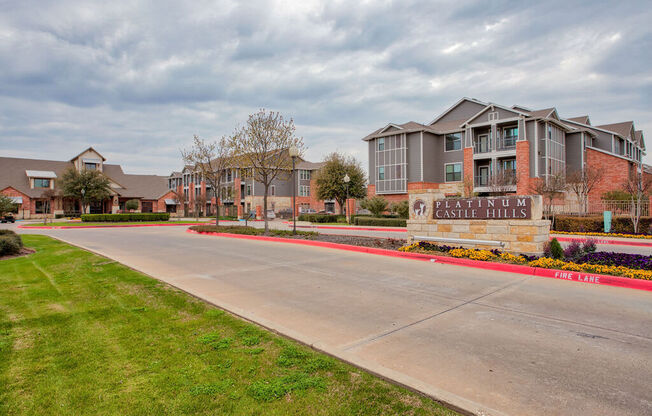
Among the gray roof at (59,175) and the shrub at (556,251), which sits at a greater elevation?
the gray roof at (59,175)

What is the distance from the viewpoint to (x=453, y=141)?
43000 millimetres

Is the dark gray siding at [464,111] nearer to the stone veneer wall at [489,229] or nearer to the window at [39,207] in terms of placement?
the stone veneer wall at [489,229]

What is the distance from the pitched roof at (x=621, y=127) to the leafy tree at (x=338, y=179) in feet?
98.9

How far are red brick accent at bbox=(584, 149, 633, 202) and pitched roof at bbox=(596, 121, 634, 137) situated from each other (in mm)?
5928

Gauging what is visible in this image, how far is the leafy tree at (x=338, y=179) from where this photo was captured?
43312mm

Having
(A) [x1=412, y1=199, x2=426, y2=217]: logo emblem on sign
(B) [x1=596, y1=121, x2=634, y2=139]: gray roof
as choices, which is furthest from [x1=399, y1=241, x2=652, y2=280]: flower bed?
(B) [x1=596, y1=121, x2=634, y2=139]: gray roof

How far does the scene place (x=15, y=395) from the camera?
319cm

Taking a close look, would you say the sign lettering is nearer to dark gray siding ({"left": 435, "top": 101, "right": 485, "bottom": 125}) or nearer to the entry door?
the entry door

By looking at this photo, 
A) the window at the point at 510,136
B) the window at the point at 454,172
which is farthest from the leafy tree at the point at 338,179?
the window at the point at 510,136

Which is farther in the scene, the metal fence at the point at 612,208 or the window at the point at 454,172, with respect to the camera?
→ the window at the point at 454,172

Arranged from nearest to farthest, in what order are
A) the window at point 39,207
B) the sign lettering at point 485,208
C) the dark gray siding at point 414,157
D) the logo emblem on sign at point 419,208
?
the sign lettering at point 485,208
the logo emblem on sign at point 419,208
the dark gray siding at point 414,157
the window at point 39,207

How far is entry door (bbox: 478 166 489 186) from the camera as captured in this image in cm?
3996

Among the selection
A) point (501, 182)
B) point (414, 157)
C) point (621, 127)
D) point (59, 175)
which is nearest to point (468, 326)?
point (501, 182)

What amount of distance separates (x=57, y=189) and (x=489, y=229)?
6195 cm
